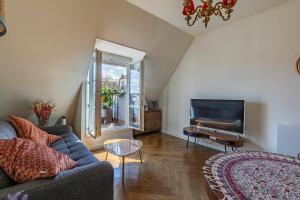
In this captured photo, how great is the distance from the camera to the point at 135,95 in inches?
154

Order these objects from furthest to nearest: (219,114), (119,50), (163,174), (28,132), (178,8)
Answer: (119,50) → (219,114) → (178,8) → (163,174) → (28,132)

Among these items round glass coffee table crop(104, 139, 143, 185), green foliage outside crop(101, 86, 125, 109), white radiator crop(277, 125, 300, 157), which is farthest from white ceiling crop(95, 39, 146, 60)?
white radiator crop(277, 125, 300, 157)

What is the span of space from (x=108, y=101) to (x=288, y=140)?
4.31m

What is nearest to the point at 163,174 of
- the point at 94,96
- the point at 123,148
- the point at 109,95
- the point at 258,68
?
the point at 123,148

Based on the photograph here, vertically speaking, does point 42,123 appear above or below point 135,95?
below

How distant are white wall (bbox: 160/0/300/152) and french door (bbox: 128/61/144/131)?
4.51 feet

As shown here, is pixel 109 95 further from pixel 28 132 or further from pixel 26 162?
pixel 26 162

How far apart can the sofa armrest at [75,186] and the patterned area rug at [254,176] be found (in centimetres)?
75

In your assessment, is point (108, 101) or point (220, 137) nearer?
point (220, 137)

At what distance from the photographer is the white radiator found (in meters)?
2.31

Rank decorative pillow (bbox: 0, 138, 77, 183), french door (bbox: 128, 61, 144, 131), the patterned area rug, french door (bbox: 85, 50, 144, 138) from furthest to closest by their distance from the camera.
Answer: french door (bbox: 128, 61, 144, 131) < french door (bbox: 85, 50, 144, 138) < decorative pillow (bbox: 0, 138, 77, 183) < the patterned area rug

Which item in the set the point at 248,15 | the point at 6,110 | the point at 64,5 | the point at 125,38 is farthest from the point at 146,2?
the point at 6,110

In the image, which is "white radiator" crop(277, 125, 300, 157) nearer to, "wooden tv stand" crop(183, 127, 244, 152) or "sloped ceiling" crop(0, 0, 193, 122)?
"wooden tv stand" crop(183, 127, 244, 152)

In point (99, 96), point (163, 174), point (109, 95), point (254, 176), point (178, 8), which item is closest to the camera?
point (254, 176)
